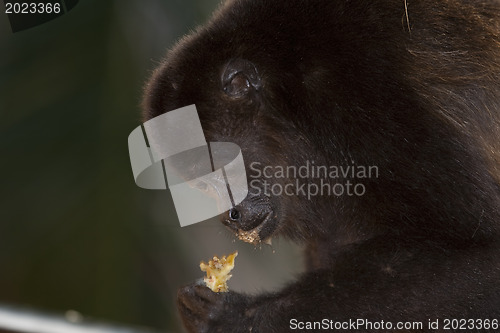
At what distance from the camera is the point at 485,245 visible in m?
2.58

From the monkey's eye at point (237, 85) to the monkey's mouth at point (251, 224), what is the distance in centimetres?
48

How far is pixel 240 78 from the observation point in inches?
116

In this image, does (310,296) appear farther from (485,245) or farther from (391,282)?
(485,245)

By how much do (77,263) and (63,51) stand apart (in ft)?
4.25

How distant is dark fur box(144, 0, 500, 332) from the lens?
8.39 ft

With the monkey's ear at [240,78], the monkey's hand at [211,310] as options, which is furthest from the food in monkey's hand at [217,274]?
the monkey's ear at [240,78]

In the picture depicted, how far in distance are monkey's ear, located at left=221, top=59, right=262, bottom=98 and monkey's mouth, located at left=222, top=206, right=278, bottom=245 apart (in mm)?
487

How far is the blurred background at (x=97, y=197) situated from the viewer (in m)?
4.14

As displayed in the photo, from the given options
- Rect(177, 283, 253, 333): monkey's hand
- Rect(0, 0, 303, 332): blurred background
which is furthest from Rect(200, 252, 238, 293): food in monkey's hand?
Rect(0, 0, 303, 332): blurred background
